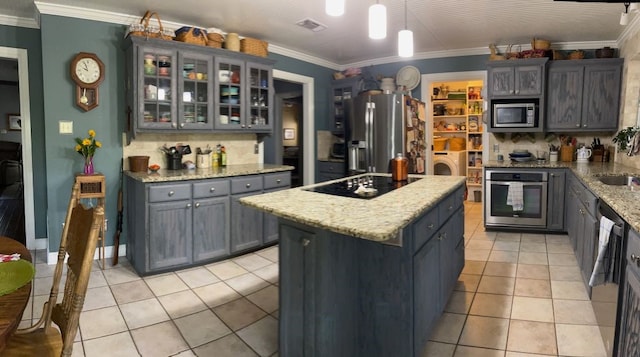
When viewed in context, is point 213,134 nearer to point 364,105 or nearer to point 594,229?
point 364,105

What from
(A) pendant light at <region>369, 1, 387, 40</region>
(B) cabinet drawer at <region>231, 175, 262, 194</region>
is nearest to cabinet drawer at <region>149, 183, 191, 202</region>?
(B) cabinet drawer at <region>231, 175, 262, 194</region>

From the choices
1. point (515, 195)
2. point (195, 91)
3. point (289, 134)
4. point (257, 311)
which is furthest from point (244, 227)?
point (289, 134)

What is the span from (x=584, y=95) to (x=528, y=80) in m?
0.65

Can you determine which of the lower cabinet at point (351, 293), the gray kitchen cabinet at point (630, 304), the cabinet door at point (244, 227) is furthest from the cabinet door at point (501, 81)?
the lower cabinet at point (351, 293)

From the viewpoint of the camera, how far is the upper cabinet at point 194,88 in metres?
3.50

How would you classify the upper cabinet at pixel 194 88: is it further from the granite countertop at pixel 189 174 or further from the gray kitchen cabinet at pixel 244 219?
the gray kitchen cabinet at pixel 244 219

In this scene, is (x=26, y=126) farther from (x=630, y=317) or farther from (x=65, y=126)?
(x=630, y=317)

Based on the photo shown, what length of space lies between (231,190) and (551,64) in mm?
4008

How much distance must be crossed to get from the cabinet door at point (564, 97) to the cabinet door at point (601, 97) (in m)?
0.07

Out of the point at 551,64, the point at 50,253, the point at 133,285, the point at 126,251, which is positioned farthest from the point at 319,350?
the point at 551,64

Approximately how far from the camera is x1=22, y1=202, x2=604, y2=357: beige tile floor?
7.13 ft

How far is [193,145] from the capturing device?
417 cm

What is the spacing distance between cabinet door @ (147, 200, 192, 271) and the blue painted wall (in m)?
0.77

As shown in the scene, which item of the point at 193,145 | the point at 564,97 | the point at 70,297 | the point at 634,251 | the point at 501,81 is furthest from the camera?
the point at 501,81
